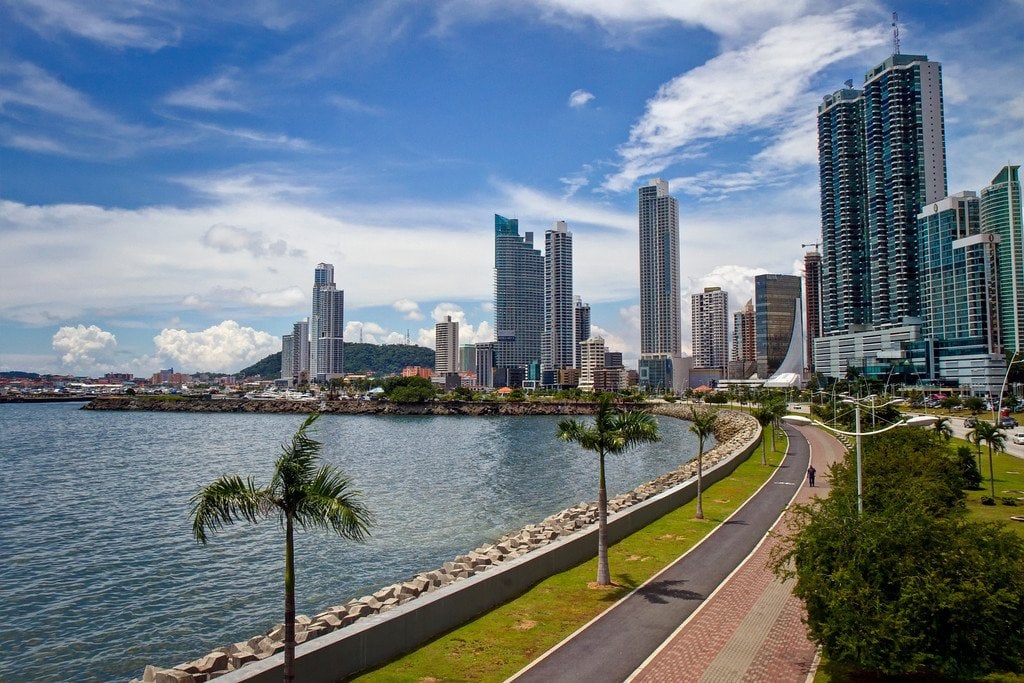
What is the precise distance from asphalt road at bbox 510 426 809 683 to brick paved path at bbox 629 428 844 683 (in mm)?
434

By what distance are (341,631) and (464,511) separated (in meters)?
29.7

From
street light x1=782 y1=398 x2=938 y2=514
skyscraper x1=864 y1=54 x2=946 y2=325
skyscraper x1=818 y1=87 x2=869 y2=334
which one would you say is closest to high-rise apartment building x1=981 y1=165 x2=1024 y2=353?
skyscraper x1=864 y1=54 x2=946 y2=325

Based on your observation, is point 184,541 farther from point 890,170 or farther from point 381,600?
point 890,170

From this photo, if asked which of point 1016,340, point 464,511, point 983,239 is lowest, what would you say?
point 464,511

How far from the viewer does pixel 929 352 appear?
530 ft

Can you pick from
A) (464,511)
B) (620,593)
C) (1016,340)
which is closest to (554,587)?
(620,593)

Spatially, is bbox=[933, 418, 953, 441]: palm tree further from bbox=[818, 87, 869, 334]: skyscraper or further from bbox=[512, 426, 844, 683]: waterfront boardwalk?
bbox=[818, 87, 869, 334]: skyscraper

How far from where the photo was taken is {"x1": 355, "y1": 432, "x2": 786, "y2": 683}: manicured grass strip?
50.1ft

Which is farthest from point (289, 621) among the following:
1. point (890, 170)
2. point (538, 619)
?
point (890, 170)

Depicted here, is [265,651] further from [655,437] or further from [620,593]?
[655,437]

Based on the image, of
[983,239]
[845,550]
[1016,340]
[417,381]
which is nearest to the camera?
[845,550]

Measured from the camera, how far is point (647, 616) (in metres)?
19.1

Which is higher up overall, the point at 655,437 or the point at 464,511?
the point at 655,437

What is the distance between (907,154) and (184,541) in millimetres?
195150
